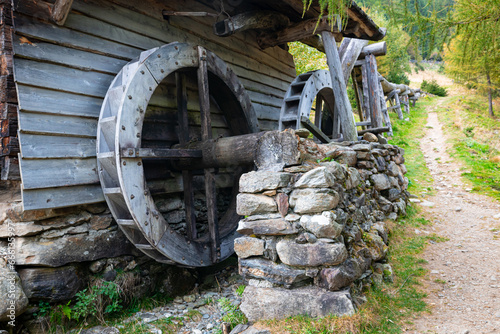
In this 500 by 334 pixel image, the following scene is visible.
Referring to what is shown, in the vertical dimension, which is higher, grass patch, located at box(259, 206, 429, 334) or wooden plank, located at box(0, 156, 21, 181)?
wooden plank, located at box(0, 156, 21, 181)

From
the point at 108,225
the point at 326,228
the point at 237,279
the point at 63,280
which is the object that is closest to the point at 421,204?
the point at 237,279

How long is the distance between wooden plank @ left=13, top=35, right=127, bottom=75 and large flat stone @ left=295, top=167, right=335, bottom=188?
2.32 meters

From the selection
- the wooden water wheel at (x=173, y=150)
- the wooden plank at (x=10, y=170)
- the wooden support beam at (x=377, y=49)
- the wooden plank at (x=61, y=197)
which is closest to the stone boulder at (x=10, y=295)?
the wooden plank at (x=61, y=197)

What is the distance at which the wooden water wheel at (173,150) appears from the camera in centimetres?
305

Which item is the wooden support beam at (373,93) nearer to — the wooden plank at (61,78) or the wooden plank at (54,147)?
the wooden plank at (61,78)

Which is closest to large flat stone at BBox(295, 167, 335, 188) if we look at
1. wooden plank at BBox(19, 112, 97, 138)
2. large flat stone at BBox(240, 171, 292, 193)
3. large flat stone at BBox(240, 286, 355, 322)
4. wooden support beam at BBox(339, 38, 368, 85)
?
large flat stone at BBox(240, 171, 292, 193)

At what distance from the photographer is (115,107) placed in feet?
10.3

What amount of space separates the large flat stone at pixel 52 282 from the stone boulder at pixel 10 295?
0.09 metres

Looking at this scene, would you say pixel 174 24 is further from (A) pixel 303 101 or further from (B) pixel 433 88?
(B) pixel 433 88

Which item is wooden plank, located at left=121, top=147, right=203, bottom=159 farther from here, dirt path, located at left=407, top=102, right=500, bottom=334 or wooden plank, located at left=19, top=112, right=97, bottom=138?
dirt path, located at left=407, top=102, right=500, bottom=334

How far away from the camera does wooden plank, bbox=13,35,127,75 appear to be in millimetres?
2824

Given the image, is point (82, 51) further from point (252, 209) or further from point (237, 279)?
point (237, 279)

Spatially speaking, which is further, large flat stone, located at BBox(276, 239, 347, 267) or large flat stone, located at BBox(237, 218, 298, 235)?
large flat stone, located at BBox(237, 218, 298, 235)

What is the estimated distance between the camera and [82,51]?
3242 mm
